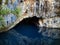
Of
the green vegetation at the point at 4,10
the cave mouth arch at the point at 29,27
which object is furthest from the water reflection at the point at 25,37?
the green vegetation at the point at 4,10

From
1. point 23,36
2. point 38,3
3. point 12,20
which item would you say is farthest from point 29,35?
point 38,3

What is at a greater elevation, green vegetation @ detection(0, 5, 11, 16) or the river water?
green vegetation @ detection(0, 5, 11, 16)

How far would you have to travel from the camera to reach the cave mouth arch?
9397 mm

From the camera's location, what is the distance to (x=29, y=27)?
33.9 ft

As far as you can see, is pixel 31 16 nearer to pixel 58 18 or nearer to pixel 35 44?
pixel 58 18

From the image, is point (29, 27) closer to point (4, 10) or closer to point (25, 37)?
point (25, 37)

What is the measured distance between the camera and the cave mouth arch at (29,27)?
30.8 ft

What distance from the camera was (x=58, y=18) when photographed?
10.7 meters

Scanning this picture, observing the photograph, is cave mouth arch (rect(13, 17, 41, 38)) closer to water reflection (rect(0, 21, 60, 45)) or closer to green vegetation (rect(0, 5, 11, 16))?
water reflection (rect(0, 21, 60, 45))

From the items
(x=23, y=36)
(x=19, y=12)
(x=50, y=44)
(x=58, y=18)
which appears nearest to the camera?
(x=50, y=44)

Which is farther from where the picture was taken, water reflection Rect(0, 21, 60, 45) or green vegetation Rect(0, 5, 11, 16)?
green vegetation Rect(0, 5, 11, 16)

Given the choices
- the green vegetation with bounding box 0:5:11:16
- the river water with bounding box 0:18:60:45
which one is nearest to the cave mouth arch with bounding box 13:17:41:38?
the river water with bounding box 0:18:60:45

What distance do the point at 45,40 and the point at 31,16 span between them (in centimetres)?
199

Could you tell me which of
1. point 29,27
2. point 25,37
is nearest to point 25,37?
point 25,37
